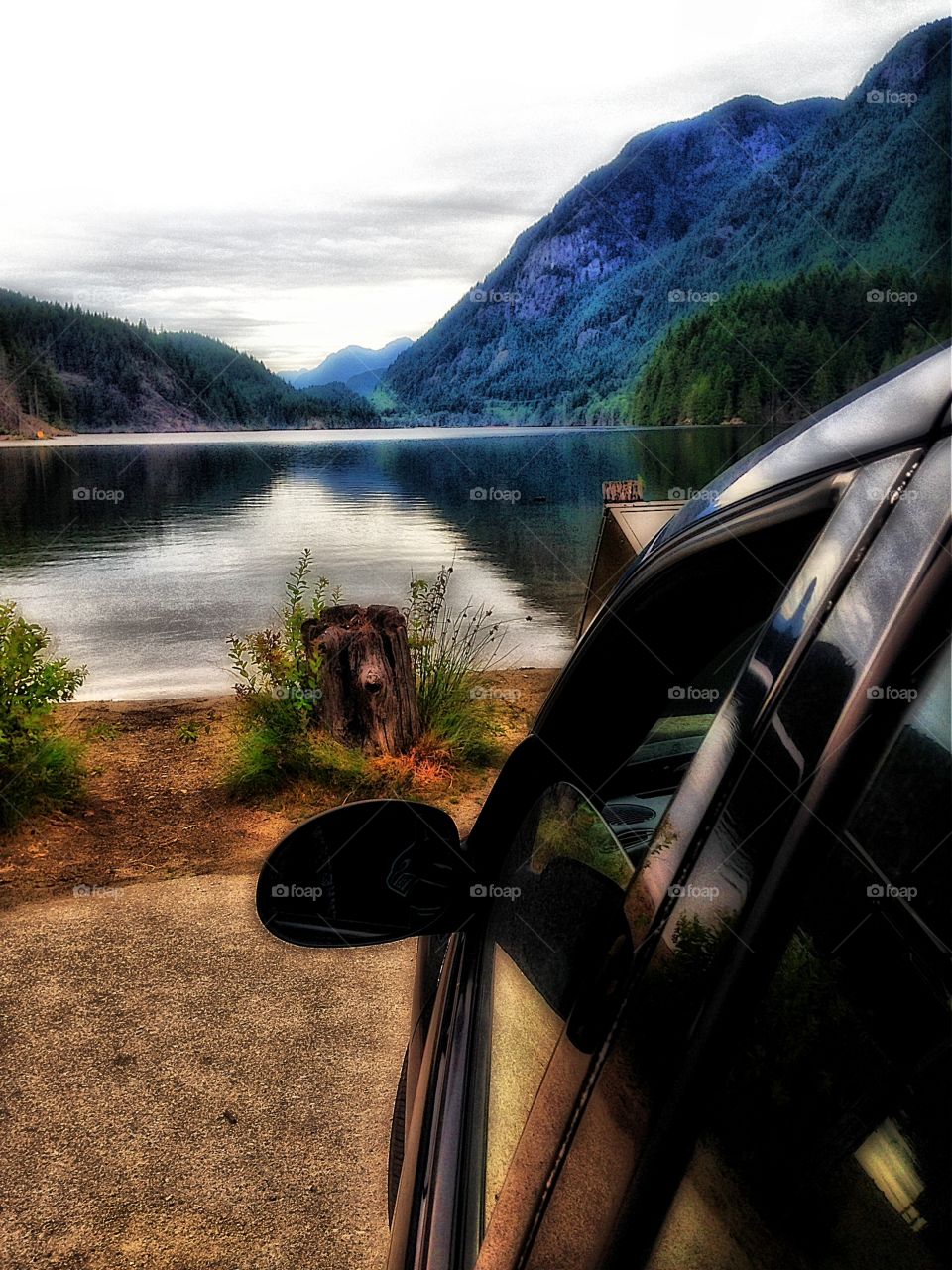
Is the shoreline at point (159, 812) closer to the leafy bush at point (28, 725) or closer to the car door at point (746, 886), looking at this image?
the leafy bush at point (28, 725)

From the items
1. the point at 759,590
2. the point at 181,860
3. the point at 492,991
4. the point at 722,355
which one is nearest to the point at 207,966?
the point at 181,860

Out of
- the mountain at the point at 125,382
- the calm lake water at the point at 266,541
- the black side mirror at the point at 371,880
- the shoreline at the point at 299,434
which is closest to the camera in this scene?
the black side mirror at the point at 371,880

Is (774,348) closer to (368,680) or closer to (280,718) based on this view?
(368,680)

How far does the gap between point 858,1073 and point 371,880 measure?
794mm

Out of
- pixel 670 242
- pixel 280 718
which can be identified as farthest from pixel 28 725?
pixel 670 242

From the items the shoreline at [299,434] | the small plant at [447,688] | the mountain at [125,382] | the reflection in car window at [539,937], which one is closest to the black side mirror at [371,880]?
the reflection in car window at [539,937]

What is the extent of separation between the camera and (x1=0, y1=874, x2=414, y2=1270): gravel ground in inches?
111

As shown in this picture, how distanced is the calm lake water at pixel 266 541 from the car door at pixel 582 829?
24.6 ft

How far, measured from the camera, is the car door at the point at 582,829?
74 cm

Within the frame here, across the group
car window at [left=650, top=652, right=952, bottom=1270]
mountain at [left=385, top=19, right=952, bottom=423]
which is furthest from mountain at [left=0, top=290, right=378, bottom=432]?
car window at [left=650, top=652, right=952, bottom=1270]

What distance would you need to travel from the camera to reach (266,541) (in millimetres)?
35344

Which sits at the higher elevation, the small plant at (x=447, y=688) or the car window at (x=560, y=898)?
the car window at (x=560, y=898)

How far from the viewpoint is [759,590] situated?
3.14ft

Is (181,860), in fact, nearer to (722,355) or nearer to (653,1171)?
(653,1171)
